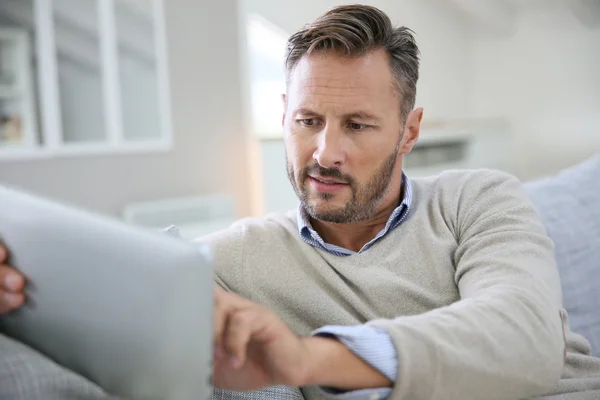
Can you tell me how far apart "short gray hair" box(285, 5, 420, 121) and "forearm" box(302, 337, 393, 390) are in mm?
650

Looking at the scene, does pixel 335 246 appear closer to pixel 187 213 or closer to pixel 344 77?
pixel 344 77

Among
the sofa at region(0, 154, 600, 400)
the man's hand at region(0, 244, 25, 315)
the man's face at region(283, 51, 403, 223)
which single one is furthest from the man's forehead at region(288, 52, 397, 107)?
the man's hand at region(0, 244, 25, 315)

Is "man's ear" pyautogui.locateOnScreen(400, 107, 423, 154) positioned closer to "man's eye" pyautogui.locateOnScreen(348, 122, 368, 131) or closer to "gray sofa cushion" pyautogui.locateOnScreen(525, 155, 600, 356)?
"man's eye" pyautogui.locateOnScreen(348, 122, 368, 131)

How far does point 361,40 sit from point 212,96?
134 inches

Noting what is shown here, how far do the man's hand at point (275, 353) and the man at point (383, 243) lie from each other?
0.05 feet

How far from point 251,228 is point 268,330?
1.75 ft

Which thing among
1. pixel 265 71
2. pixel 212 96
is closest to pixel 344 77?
pixel 212 96

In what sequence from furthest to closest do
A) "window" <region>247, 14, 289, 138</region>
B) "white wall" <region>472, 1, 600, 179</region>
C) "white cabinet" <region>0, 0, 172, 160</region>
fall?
"white wall" <region>472, 1, 600, 179</region>
"window" <region>247, 14, 289, 138</region>
"white cabinet" <region>0, 0, 172, 160</region>

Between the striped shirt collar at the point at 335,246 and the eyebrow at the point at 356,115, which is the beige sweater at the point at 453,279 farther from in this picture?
the eyebrow at the point at 356,115

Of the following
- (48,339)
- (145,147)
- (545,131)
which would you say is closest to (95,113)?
(145,147)

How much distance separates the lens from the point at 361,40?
1.22 meters

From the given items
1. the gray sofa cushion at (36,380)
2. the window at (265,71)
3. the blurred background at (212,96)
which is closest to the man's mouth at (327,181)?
the gray sofa cushion at (36,380)

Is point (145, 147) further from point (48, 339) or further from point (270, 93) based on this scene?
point (48, 339)

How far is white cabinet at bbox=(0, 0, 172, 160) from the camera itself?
3479 mm
